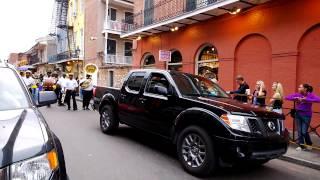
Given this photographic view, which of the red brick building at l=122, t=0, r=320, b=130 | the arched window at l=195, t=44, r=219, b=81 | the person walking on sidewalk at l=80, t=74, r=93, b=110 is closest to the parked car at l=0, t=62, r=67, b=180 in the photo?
the red brick building at l=122, t=0, r=320, b=130

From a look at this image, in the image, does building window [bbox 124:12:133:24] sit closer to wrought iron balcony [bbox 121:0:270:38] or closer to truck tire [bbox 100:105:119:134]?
wrought iron balcony [bbox 121:0:270:38]

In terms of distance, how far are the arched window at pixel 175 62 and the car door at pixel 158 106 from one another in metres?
9.61

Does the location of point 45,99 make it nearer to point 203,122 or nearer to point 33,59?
point 203,122

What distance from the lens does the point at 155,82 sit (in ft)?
23.8

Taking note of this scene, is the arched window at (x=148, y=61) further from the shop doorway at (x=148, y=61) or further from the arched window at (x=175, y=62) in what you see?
the arched window at (x=175, y=62)

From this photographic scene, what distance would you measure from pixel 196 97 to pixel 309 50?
6.13 metres

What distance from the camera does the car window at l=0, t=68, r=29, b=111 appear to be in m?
3.52

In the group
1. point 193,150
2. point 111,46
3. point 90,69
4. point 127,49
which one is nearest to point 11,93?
point 193,150

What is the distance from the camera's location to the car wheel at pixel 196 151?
5.32m

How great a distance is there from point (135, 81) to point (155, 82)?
957 mm

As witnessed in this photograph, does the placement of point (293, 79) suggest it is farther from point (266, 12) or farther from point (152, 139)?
point (152, 139)

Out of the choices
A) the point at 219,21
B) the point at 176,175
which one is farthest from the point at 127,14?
the point at 176,175

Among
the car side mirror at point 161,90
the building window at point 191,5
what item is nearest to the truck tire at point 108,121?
the car side mirror at point 161,90

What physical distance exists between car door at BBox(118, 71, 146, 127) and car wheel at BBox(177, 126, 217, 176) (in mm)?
1758
